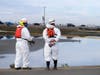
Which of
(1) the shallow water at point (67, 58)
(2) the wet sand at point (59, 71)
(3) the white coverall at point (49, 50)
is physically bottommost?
(1) the shallow water at point (67, 58)

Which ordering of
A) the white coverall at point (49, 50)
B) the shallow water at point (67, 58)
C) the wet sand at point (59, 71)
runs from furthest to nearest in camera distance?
the shallow water at point (67, 58)
the white coverall at point (49, 50)
the wet sand at point (59, 71)

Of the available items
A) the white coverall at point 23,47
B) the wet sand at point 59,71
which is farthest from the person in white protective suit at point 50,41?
the white coverall at point 23,47

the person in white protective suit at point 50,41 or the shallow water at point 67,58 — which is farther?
the shallow water at point 67,58

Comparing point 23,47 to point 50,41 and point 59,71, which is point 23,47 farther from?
point 59,71

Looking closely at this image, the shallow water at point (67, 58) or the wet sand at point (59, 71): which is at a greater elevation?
the wet sand at point (59, 71)

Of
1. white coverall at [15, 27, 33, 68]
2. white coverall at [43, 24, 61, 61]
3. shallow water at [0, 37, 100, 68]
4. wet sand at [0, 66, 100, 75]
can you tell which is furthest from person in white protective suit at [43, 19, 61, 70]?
shallow water at [0, 37, 100, 68]

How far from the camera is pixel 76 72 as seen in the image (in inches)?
594

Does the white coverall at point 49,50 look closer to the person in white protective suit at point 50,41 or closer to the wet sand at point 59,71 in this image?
the person in white protective suit at point 50,41

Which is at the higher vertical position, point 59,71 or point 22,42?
point 22,42

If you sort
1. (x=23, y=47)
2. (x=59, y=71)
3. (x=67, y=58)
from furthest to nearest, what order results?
(x=67, y=58) < (x=23, y=47) < (x=59, y=71)

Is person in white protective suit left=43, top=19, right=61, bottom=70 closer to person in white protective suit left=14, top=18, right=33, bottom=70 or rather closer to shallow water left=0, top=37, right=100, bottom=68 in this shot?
person in white protective suit left=14, top=18, right=33, bottom=70

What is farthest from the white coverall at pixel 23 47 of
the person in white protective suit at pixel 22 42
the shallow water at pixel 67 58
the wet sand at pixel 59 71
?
the shallow water at pixel 67 58

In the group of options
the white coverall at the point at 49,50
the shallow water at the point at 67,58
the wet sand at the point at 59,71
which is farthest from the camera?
the shallow water at the point at 67,58

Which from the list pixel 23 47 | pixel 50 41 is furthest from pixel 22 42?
pixel 50 41
